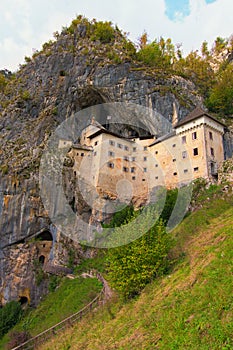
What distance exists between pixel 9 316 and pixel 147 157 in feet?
85.6

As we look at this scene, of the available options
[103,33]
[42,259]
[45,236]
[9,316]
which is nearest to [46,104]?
[103,33]

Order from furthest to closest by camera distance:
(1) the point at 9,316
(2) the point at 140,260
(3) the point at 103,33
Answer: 1. (3) the point at 103,33
2. (1) the point at 9,316
3. (2) the point at 140,260

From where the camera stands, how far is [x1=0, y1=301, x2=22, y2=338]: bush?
111 ft

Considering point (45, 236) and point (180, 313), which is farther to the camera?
point (45, 236)

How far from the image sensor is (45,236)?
1650 inches

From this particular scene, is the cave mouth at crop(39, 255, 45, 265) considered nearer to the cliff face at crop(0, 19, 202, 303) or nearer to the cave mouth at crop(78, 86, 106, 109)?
the cliff face at crop(0, 19, 202, 303)

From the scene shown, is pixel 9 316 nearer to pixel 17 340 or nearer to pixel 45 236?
pixel 45 236

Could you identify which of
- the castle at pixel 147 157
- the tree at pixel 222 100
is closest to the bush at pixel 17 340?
the castle at pixel 147 157

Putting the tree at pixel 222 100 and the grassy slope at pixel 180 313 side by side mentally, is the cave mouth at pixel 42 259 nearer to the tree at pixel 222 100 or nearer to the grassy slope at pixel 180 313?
the grassy slope at pixel 180 313

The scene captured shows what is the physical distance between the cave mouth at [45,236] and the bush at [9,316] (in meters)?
8.19

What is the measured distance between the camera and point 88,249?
124 ft

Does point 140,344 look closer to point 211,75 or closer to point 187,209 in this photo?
point 187,209

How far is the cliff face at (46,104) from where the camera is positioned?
3991cm

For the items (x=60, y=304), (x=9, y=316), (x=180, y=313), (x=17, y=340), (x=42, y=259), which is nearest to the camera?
(x=180, y=313)
